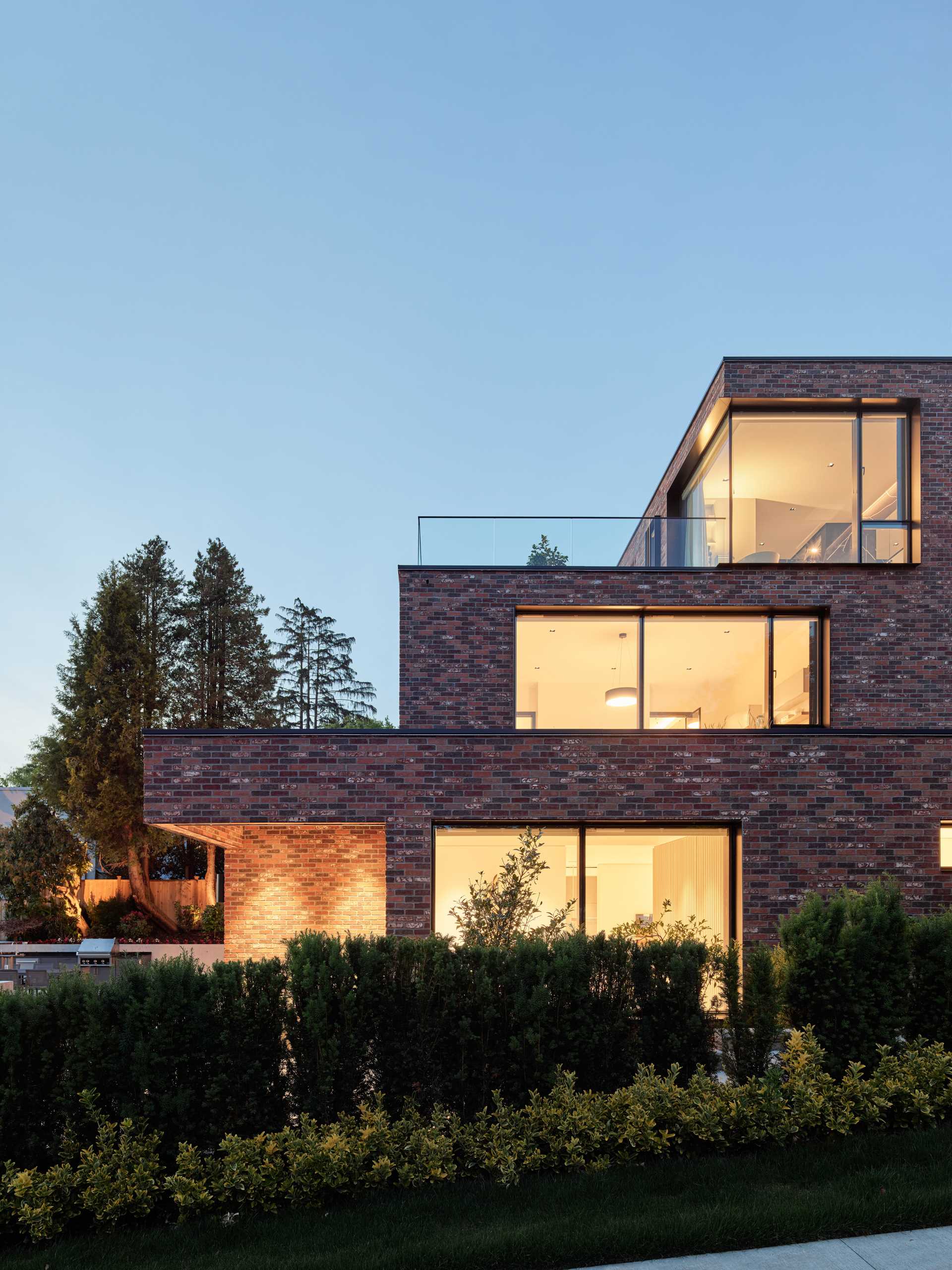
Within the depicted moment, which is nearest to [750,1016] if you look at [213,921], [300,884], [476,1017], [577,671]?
[476,1017]

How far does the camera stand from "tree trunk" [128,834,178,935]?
89.5 feet

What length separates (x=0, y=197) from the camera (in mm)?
62406

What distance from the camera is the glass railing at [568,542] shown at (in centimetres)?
1405

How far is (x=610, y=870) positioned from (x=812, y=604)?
5281mm

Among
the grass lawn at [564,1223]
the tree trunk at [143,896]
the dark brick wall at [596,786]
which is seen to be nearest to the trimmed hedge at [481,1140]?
the grass lawn at [564,1223]

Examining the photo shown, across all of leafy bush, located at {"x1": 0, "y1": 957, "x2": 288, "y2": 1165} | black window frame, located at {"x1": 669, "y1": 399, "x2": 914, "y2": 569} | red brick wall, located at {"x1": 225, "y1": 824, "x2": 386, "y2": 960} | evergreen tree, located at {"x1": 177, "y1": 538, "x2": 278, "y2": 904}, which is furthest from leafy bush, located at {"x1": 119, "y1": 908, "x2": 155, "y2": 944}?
leafy bush, located at {"x1": 0, "y1": 957, "x2": 288, "y2": 1165}

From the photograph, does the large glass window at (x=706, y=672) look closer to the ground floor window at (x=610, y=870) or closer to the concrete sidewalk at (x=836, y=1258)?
the ground floor window at (x=610, y=870)

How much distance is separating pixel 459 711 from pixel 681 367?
14305 centimetres

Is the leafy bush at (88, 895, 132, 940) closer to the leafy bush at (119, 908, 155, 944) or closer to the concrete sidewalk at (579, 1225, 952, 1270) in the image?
the leafy bush at (119, 908, 155, 944)

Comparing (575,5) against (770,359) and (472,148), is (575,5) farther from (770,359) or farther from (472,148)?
(770,359)

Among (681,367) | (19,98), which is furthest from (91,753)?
(681,367)

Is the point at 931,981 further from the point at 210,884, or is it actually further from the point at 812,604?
the point at 210,884

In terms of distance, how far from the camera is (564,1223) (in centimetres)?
472

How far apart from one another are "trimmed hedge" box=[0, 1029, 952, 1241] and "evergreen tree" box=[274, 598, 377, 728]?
1699 inches
